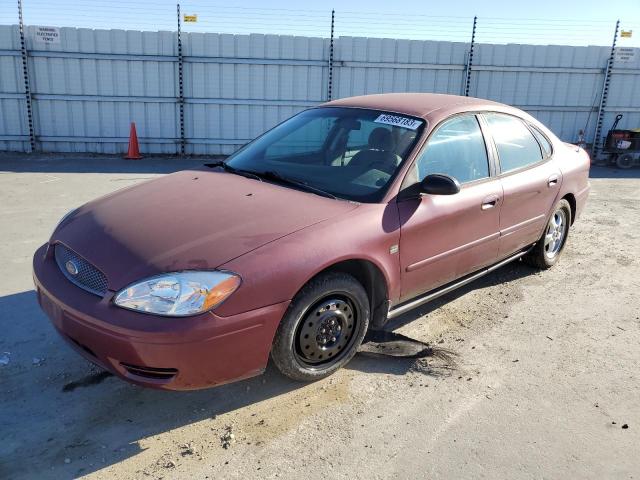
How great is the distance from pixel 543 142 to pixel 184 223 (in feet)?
11.2

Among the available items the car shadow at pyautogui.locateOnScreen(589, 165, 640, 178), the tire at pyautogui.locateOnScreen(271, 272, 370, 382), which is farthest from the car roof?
the car shadow at pyautogui.locateOnScreen(589, 165, 640, 178)

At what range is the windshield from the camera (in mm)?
3551

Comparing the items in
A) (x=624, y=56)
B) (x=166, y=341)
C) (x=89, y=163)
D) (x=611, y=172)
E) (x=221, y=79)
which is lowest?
(x=89, y=163)

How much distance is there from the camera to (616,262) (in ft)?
18.5

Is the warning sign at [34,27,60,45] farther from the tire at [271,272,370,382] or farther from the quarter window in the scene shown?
the tire at [271,272,370,382]

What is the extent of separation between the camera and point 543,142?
16.2ft

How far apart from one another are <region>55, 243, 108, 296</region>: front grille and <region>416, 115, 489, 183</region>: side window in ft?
6.64

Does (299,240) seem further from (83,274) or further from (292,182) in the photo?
(83,274)

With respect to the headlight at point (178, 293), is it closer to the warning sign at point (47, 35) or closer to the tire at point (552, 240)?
the tire at point (552, 240)

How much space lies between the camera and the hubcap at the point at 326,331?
3080mm

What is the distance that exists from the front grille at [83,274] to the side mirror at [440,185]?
1.95 meters

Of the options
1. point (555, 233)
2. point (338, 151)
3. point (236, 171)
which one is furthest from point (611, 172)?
point (236, 171)

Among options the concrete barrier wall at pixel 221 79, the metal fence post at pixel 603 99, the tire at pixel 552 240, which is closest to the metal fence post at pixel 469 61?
the concrete barrier wall at pixel 221 79

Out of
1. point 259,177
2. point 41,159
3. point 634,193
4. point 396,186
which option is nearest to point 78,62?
point 41,159
